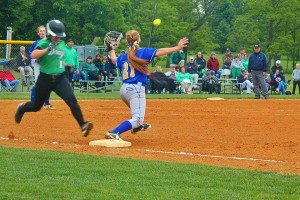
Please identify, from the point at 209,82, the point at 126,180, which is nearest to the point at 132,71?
the point at 126,180

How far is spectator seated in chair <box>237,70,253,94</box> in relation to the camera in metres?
32.9

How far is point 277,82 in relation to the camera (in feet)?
112

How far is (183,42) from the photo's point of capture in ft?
39.2

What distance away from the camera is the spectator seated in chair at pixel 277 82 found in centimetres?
3384

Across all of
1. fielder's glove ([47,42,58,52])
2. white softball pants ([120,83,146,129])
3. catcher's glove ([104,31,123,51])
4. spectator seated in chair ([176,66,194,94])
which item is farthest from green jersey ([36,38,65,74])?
spectator seated in chair ([176,66,194,94])

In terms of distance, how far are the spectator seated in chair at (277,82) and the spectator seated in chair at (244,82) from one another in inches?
54.5

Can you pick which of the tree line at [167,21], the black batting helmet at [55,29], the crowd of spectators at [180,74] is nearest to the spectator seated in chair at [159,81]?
the crowd of spectators at [180,74]

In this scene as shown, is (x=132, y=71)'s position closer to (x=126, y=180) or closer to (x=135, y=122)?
(x=135, y=122)

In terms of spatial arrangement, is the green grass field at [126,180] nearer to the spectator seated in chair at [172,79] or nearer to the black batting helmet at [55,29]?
the black batting helmet at [55,29]

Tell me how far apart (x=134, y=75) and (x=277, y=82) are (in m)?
22.7

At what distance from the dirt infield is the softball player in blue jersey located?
0.38m

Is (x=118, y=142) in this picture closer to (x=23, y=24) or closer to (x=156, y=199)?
(x=156, y=199)

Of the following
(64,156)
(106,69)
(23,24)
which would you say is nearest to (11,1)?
(23,24)

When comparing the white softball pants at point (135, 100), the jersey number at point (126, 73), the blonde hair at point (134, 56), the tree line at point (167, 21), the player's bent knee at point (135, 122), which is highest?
the tree line at point (167, 21)
